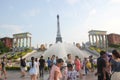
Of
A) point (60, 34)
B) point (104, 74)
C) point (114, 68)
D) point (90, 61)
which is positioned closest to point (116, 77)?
point (114, 68)

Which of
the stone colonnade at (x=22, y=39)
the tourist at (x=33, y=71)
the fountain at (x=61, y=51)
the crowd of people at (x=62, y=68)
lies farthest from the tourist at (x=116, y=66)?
the stone colonnade at (x=22, y=39)

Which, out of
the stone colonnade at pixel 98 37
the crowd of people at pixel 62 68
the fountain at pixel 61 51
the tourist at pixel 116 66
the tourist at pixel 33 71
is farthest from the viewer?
the stone colonnade at pixel 98 37

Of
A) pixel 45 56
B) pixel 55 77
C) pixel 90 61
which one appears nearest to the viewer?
pixel 55 77

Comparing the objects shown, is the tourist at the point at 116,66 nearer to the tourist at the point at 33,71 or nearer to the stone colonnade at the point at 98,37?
the tourist at the point at 33,71

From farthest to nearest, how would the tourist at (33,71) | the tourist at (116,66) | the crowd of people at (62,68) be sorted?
the tourist at (33,71)
the tourist at (116,66)
the crowd of people at (62,68)

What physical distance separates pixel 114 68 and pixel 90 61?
14787 mm

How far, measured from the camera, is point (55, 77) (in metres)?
7.88

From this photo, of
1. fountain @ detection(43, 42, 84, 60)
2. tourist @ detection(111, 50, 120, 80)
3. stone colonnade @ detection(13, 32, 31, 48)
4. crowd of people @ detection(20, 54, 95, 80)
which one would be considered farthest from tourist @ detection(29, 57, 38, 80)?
stone colonnade @ detection(13, 32, 31, 48)

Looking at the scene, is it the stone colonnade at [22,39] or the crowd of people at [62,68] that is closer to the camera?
the crowd of people at [62,68]

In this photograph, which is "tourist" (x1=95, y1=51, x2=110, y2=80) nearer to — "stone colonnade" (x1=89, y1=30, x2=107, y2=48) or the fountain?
the fountain

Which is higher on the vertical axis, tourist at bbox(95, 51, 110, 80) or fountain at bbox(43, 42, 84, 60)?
fountain at bbox(43, 42, 84, 60)

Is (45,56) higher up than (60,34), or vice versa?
(60,34)

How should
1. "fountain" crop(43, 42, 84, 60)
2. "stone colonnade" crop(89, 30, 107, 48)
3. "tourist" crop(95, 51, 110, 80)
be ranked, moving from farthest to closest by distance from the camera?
"stone colonnade" crop(89, 30, 107, 48), "fountain" crop(43, 42, 84, 60), "tourist" crop(95, 51, 110, 80)

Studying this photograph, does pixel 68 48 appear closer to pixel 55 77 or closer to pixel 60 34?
pixel 55 77
